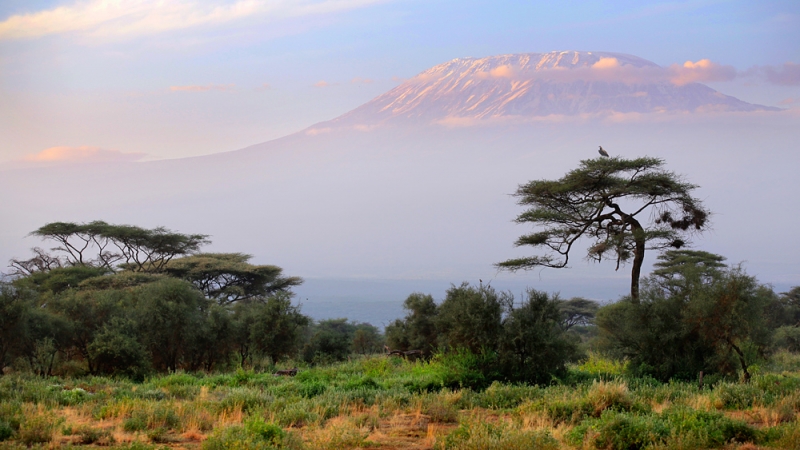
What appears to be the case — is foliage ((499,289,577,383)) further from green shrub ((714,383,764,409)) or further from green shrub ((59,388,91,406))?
green shrub ((59,388,91,406))

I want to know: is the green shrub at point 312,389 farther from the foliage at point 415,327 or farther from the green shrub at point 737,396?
the foliage at point 415,327

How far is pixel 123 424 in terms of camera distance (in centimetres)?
1022

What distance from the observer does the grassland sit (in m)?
8.80

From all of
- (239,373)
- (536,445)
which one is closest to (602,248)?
(239,373)

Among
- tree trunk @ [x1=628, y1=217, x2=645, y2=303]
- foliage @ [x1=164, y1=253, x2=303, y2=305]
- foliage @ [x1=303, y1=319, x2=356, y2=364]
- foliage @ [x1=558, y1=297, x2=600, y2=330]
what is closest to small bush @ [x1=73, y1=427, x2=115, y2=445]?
tree trunk @ [x1=628, y1=217, x2=645, y2=303]

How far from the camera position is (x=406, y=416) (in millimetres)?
11234

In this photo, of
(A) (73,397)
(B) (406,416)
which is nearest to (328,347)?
(A) (73,397)

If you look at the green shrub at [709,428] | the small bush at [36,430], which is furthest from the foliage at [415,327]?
the small bush at [36,430]

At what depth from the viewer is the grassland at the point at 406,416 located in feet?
28.9

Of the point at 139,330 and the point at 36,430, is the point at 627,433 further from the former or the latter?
the point at 139,330

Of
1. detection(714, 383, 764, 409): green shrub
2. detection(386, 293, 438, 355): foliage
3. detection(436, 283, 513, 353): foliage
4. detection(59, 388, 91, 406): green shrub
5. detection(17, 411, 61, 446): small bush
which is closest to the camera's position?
detection(17, 411, 61, 446): small bush

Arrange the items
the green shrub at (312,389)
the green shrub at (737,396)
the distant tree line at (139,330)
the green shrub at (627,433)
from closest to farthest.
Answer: the green shrub at (627,433)
the green shrub at (737,396)
the green shrub at (312,389)
the distant tree line at (139,330)

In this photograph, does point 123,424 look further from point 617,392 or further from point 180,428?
point 617,392

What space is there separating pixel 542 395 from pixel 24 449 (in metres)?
8.91
